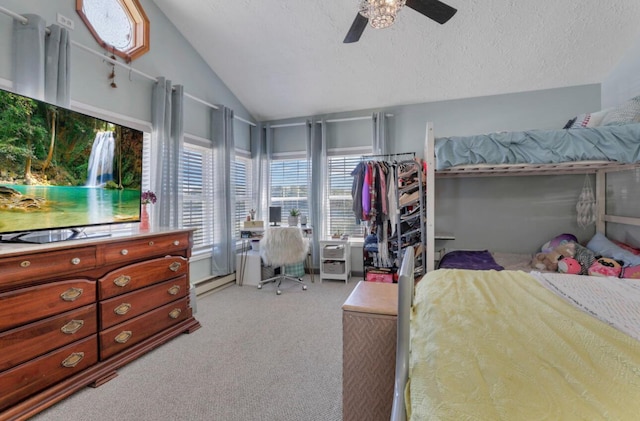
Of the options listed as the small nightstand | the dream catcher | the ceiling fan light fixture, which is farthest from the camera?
the small nightstand

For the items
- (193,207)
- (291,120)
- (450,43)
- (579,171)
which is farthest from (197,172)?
(579,171)

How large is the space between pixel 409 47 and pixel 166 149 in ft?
9.57

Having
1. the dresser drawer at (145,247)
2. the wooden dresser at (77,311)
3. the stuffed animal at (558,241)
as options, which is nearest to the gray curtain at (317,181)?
the dresser drawer at (145,247)

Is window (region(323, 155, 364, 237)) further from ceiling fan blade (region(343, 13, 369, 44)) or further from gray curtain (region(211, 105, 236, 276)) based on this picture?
ceiling fan blade (region(343, 13, 369, 44))

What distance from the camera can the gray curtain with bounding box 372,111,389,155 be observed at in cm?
409

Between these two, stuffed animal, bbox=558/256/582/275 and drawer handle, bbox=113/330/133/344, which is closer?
drawer handle, bbox=113/330/133/344

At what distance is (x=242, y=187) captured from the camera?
15.1 ft

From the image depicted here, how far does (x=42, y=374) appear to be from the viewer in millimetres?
1568

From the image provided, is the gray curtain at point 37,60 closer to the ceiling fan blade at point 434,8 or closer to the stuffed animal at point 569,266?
the ceiling fan blade at point 434,8

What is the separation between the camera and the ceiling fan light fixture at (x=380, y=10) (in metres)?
1.73

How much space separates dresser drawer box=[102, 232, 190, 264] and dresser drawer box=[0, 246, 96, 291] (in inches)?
4.7

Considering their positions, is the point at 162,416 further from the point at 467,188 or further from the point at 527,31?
the point at 527,31

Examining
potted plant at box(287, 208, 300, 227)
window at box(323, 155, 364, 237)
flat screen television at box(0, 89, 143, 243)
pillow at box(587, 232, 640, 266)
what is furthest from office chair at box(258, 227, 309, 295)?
pillow at box(587, 232, 640, 266)

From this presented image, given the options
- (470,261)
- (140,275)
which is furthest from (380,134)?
(140,275)
